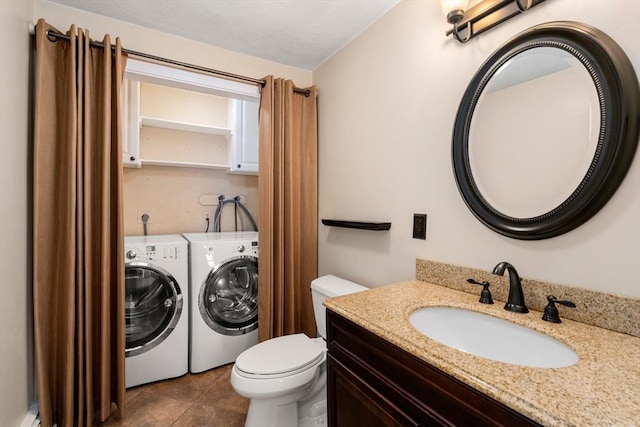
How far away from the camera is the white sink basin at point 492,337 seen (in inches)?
34.3

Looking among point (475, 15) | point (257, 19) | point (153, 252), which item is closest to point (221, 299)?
point (153, 252)

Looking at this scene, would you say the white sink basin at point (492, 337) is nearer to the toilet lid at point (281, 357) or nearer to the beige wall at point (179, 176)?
the toilet lid at point (281, 357)

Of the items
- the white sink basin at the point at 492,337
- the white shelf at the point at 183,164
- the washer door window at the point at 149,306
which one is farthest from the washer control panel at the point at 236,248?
the white sink basin at the point at 492,337

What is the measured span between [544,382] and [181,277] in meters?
2.12

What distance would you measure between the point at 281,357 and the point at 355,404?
2.15ft

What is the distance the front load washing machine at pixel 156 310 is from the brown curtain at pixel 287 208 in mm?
575

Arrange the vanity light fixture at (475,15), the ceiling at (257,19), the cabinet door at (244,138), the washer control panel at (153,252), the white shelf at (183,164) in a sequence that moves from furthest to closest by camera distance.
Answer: the cabinet door at (244,138), the white shelf at (183,164), the washer control panel at (153,252), the ceiling at (257,19), the vanity light fixture at (475,15)

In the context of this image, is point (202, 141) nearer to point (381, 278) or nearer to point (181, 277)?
point (181, 277)

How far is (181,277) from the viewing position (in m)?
2.11

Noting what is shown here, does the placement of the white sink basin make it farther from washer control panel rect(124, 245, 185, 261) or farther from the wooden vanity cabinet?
washer control panel rect(124, 245, 185, 261)

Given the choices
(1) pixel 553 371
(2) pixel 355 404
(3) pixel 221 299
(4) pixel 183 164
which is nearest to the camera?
(1) pixel 553 371

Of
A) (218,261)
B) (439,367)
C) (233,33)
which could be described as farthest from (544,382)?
(233,33)

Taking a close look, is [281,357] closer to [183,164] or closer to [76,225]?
[76,225]

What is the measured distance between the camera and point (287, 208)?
2217 mm
